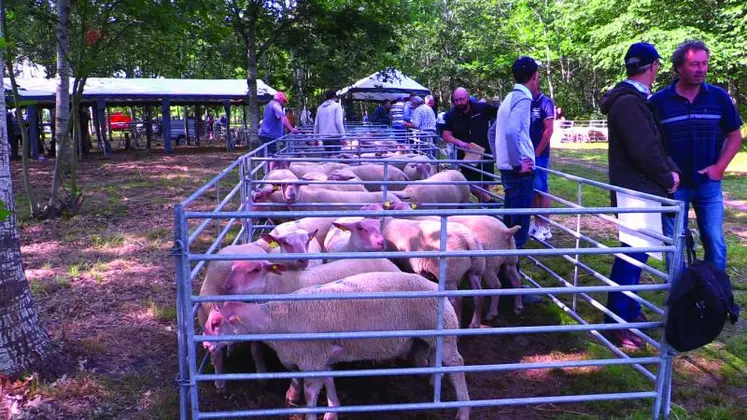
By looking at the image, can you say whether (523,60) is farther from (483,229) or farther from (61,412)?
(61,412)

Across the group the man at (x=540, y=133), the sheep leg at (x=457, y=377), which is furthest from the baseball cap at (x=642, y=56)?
the sheep leg at (x=457, y=377)

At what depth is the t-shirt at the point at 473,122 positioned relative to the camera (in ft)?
28.0

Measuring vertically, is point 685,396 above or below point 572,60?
below

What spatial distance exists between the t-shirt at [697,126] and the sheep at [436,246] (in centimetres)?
174

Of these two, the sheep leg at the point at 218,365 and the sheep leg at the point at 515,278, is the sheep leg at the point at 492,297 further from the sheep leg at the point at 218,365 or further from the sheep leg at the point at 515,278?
the sheep leg at the point at 218,365

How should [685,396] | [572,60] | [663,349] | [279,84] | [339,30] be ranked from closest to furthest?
[663,349], [685,396], [339,30], [279,84], [572,60]

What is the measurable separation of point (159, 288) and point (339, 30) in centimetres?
1144

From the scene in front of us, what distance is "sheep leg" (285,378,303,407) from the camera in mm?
3604

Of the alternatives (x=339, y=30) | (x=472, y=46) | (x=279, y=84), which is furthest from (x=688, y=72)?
(x=472, y=46)

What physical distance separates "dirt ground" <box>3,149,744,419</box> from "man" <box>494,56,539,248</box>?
3.73ft

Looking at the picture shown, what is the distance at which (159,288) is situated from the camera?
6.01 metres

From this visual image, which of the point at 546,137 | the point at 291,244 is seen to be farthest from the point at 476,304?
the point at 546,137

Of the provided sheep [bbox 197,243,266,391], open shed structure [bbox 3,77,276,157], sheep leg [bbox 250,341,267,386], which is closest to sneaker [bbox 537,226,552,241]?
sheep [bbox 197,243,266,391]

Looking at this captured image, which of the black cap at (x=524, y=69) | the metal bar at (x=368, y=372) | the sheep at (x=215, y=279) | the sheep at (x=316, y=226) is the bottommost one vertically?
the metal bar at (x=368, y=372)
